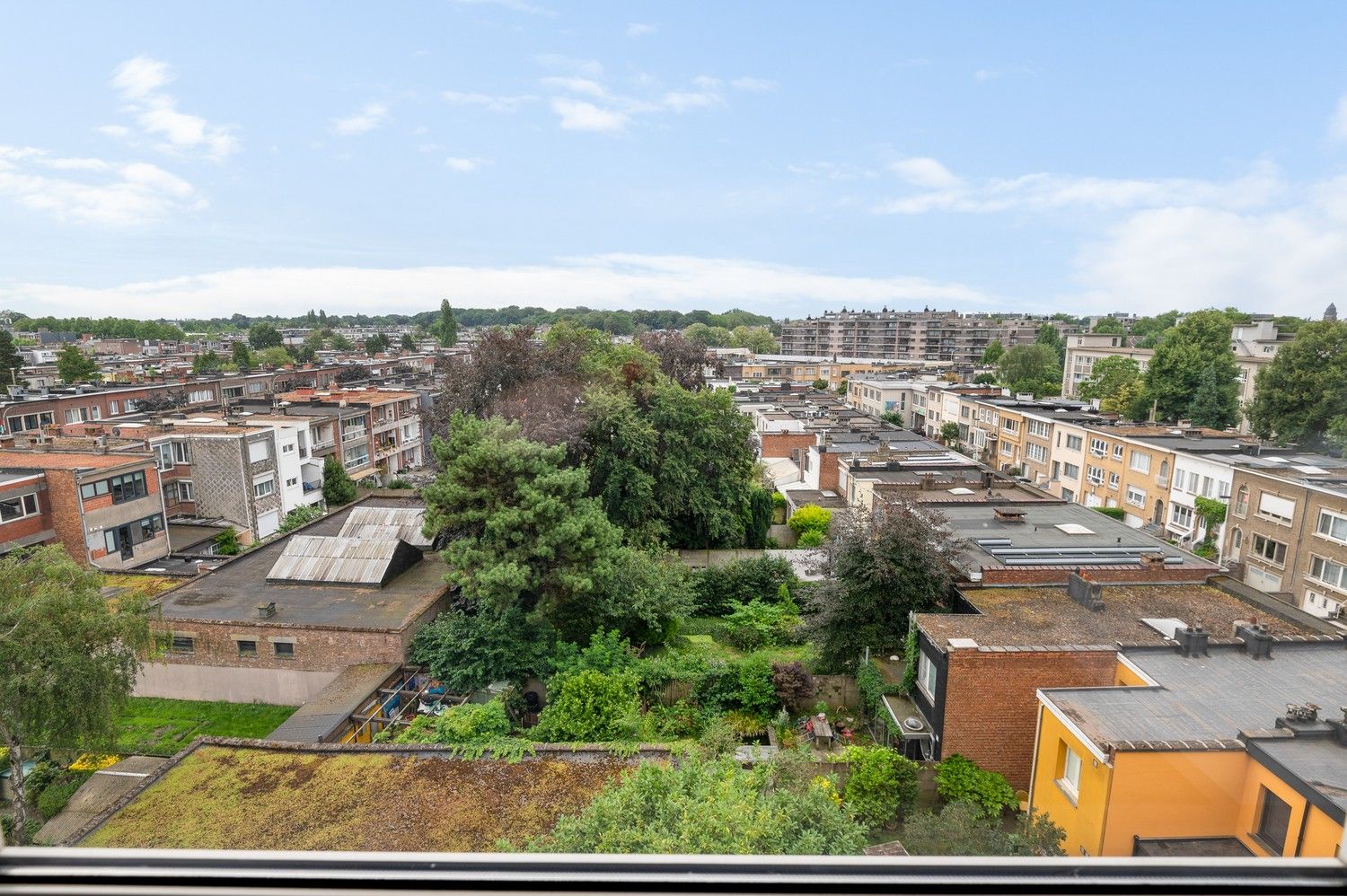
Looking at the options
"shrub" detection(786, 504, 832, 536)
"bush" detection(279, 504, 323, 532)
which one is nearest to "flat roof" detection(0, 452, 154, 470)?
→ "bush" detection(279, 504, 323, 532)

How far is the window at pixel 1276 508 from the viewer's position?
1819 cm

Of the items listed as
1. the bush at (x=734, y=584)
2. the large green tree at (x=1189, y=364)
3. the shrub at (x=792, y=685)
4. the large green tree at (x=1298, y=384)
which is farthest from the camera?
the large green tree at (x=1189, y=364)

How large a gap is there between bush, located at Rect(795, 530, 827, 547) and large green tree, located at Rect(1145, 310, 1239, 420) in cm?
2436

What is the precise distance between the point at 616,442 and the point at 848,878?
1859 cm

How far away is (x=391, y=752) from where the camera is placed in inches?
368

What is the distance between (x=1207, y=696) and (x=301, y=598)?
602 inches

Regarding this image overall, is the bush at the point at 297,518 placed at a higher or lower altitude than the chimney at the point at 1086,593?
lower

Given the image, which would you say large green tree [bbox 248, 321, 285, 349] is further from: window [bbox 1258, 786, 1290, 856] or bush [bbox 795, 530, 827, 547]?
window [bbox 1258, 786, 1290, 856]

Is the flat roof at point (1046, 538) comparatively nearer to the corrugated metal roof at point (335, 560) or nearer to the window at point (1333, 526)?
the window at point (1333, 526)

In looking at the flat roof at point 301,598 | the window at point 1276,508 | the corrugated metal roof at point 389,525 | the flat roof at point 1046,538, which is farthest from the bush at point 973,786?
the window at point 1276,508

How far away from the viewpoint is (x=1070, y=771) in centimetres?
849

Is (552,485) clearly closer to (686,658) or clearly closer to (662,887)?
(686,658)

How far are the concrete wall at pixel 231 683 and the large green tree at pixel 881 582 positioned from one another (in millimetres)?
9136

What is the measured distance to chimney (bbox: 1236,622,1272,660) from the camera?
9516 millimetres
